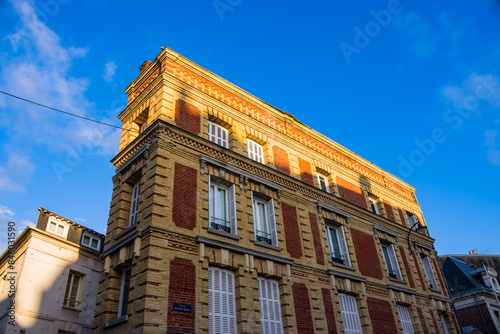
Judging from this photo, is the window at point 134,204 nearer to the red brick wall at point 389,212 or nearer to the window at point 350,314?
the window at point 350,314

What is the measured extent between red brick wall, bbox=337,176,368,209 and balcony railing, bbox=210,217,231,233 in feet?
27.4

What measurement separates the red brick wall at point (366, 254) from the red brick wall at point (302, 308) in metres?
4.58

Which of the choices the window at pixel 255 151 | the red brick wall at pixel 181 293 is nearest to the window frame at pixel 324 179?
the window at pixel 255 151

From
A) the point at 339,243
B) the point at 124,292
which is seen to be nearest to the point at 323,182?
the point at 339,243

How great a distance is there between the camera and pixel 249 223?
13508 millimetres

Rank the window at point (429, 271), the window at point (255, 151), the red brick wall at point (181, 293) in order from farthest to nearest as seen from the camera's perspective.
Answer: the window at point (429, 271) < the window at point (255, 151) < the red brick wall at point (181, 293)

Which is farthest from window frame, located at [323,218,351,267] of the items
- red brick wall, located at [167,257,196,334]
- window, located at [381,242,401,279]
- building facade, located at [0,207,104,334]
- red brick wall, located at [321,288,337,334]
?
building facade, located at [0,207,104,334]

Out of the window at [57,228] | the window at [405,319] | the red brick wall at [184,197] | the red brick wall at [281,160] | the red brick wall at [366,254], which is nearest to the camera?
the red brick wall at [184,197]

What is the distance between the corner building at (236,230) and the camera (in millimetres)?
10930

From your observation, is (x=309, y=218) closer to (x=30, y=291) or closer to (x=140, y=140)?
(x=140, y=140)

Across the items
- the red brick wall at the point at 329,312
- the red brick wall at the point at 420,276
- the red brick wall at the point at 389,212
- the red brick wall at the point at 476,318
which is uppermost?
the red brick wall at the point at 389,212

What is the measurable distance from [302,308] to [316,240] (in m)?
3.35

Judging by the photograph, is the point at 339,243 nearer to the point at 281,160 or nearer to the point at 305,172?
the point at 305,172

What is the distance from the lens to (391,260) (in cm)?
1984
